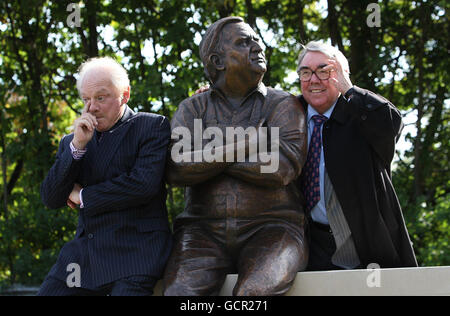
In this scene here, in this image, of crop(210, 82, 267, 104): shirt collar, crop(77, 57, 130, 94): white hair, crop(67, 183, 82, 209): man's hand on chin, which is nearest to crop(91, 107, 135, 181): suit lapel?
crop(67, 183, 82, 209): man's hand on chin

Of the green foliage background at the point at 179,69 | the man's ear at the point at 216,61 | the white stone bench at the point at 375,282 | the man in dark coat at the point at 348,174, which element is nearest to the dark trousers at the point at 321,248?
the man in dark coat at the point at 348,174

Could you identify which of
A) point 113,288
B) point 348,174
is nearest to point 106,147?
point 113,288

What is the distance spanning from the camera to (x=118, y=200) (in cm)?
376

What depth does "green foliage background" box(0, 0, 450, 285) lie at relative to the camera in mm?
8812

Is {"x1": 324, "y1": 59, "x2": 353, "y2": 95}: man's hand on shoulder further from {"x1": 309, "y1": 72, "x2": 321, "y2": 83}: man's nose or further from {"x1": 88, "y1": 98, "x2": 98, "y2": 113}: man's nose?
{"x1": 88, "y1": 98, "x2": 98, "y2": 113}: man's nose

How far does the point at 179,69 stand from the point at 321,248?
5166mm

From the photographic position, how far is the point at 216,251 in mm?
3947

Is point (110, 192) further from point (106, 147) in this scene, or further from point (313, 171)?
point (313, 171)

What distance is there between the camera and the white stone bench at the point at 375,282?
3.82 metres

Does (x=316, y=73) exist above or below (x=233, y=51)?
below

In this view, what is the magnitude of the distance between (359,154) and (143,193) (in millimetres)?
1399
